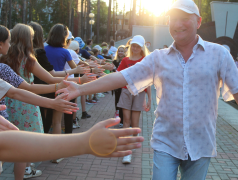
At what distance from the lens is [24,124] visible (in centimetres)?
356

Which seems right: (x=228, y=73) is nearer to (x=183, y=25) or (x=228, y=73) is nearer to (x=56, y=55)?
(x=183, y=25)

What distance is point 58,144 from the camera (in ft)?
4.12

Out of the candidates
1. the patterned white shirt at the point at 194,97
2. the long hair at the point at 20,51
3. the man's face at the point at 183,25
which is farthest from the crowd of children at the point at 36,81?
the man's face at the point at 183,25

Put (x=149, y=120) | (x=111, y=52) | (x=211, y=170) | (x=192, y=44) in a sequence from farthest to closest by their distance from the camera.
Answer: (x=111, y=52) < (x=149, y=120) < (x=211, y=170) < (x=192, y=44)

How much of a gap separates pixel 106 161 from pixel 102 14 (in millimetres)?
72668

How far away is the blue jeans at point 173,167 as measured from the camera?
227cm

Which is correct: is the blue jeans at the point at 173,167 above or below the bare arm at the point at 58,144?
Answer: below

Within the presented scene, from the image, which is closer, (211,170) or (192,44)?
(192,44)

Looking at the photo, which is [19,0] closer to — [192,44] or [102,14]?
[102,14]

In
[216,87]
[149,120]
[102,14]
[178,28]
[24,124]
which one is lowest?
[149,120]

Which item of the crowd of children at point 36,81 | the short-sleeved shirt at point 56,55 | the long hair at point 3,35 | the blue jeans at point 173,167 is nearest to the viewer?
the blue jeans at point 173,167

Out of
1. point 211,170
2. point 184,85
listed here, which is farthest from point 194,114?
point 211,170

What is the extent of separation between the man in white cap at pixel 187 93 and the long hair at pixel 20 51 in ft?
4.81

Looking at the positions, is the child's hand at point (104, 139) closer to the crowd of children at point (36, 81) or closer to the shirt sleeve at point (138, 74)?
the crowd of children at point (36, 81)
